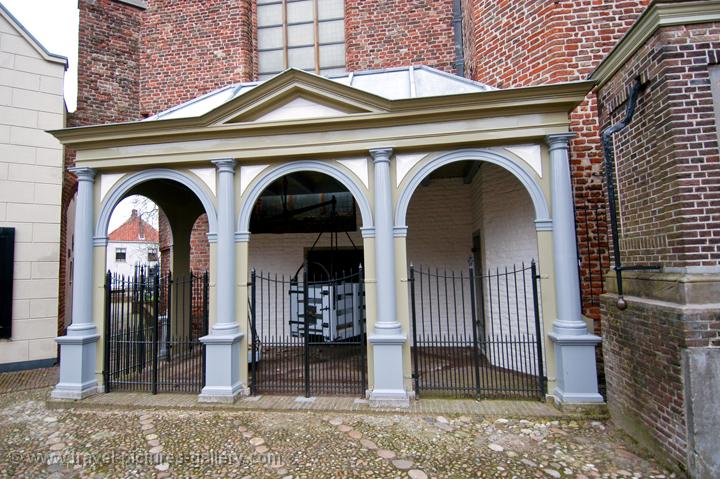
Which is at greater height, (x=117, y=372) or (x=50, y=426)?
(x=117, y=372)

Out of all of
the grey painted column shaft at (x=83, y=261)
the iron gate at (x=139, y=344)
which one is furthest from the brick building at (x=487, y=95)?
the iron gate at (x=139, y=344)

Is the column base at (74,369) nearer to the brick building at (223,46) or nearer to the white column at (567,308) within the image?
the brick building at (223,46)

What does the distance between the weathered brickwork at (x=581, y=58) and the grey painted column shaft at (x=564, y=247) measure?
3.56 feet

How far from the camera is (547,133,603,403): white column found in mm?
4902

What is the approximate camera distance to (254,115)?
232 inches

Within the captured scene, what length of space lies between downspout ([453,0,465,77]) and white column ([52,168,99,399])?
8.31 metres

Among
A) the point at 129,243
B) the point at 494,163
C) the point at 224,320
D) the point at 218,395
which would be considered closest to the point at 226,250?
the point at 224,320

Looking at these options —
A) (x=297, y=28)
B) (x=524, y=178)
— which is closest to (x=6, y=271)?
(x=297, y=28)

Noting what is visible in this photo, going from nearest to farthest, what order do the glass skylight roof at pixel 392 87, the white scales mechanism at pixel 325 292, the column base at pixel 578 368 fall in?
the column base at pixel 578 368
the glass skylight roof at pixel 392 87
the white scales mechanism at pixel 325 292

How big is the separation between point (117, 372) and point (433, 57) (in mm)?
9665

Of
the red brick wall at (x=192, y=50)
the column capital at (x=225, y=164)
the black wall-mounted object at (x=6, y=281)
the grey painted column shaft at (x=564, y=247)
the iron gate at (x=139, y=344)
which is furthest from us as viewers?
the red brick wall at (x=192, y=50)

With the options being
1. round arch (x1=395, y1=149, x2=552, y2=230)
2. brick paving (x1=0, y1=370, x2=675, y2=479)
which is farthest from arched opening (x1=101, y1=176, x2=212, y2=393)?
round arch (x1=395, y1=149, x2=552, y2=230)

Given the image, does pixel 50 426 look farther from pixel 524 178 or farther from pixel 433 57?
pixel 433 57

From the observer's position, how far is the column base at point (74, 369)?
225 inches
